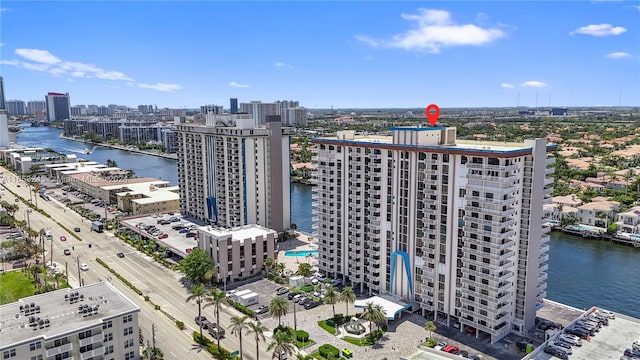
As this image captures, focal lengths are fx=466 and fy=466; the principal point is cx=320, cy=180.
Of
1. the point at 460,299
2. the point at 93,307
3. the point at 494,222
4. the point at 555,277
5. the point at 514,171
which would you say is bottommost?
the point at 555,277

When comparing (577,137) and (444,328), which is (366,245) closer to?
(444,328)

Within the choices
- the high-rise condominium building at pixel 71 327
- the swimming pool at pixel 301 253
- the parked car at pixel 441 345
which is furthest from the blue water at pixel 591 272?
the high-rise condominium building at pixel 71 327

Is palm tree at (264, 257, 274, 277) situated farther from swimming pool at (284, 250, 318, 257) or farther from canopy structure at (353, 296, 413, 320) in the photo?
canopy structure at (353, 296, 413, 320)

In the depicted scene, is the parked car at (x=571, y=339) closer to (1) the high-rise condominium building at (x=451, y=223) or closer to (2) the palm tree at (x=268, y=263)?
(1) the high-rise condominium building at (x=451, y=223)

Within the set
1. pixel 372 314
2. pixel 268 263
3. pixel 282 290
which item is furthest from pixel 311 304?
pixel 268 263

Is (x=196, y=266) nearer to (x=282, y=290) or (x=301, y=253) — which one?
(x=282, y=290)

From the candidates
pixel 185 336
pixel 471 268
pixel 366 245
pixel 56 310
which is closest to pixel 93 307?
pixel 56 310
